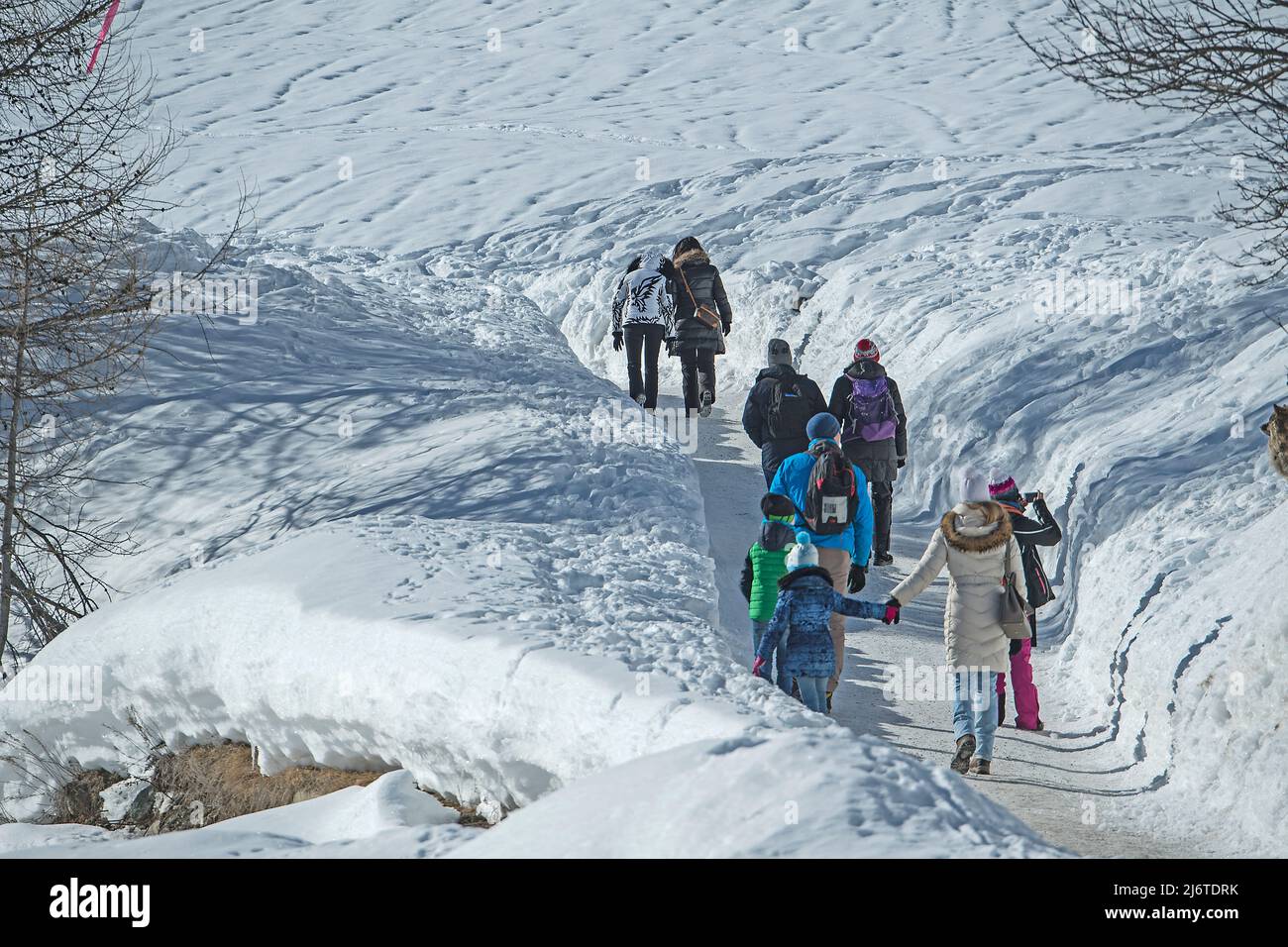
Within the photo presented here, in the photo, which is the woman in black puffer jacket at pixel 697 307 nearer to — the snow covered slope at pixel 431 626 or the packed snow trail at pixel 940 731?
the snow covered slope at pixel 431 626

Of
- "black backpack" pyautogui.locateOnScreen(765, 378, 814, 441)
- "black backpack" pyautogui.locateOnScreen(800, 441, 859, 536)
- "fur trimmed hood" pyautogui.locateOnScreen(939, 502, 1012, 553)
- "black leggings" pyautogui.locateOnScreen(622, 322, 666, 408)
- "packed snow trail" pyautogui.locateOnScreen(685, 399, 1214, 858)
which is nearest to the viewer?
"packed snow trail" pyautogui.locateOnScreen(685, 399, 1214, 858)

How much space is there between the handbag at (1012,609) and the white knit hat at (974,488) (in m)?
0.32

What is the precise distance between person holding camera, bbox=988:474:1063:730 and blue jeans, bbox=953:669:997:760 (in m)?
0.69

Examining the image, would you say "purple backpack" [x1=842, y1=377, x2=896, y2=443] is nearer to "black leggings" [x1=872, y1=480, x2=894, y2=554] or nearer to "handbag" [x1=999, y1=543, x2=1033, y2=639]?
"black leggings" [x1=872, y1=480, x2=894, y2=554]

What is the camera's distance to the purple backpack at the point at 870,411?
973 centimetres

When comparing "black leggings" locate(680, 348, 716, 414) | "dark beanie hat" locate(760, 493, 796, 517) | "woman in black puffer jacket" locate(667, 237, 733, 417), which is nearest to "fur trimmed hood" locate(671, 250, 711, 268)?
"woman in black puffer jacket" locate(667, 237, 733, 417)

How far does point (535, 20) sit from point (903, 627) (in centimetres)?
4097

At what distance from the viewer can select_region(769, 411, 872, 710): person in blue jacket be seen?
7758 millimetres

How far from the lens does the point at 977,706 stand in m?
6.84

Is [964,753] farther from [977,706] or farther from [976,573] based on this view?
[976,573]

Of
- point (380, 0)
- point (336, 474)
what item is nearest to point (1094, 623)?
point (336, 474)

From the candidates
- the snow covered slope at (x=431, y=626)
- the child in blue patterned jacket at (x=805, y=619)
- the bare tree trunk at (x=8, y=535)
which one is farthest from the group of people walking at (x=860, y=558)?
the bare tree trunk at (x=8, y=535)

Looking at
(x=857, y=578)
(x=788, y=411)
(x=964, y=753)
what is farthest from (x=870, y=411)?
(x=964, y=753)

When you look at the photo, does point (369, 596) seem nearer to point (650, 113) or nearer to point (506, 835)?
point (506, 835)
